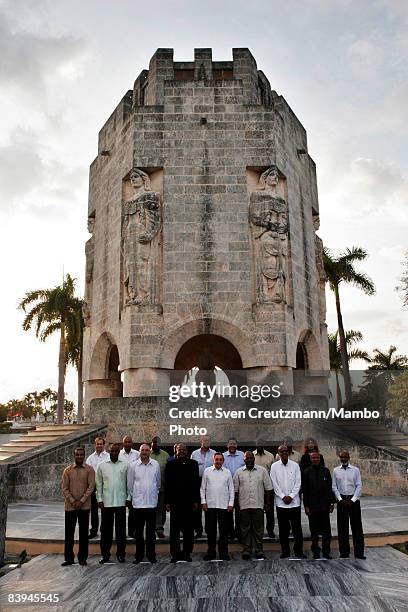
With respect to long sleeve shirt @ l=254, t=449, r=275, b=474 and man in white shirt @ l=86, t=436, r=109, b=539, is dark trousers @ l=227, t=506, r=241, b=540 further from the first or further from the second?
man in white shirt @ l=86, t=436, r=109, b=539

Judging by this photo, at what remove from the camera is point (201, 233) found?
15414 millimetres

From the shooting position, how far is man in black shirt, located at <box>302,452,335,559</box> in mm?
6902

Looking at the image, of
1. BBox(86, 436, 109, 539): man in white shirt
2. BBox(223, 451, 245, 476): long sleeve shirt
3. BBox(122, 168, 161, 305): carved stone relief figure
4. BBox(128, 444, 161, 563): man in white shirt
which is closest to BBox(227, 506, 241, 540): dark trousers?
BBox(223, 451, 245, 476): long sleeve shirt

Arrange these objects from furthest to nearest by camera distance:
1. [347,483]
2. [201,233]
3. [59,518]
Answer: [201,233]
[59,518]
[347,483]

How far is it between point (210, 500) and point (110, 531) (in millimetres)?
1410

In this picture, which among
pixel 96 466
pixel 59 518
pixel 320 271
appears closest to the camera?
pixel 96 466

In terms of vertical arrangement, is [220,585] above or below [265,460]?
below

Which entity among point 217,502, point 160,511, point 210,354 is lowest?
point 160,511

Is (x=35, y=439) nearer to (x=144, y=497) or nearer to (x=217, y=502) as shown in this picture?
(x=144, y=497)

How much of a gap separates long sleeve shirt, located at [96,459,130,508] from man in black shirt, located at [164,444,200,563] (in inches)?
24.3

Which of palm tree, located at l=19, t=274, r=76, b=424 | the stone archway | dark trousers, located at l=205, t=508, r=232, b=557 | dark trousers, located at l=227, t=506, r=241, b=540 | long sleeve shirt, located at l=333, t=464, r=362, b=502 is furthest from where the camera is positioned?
palm tree, located at l=19, t=274, r=76, b=424

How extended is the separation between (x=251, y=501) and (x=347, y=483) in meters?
1.42

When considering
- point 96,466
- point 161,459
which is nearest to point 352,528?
point 161,459

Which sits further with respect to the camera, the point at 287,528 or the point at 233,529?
the point at 233,529
